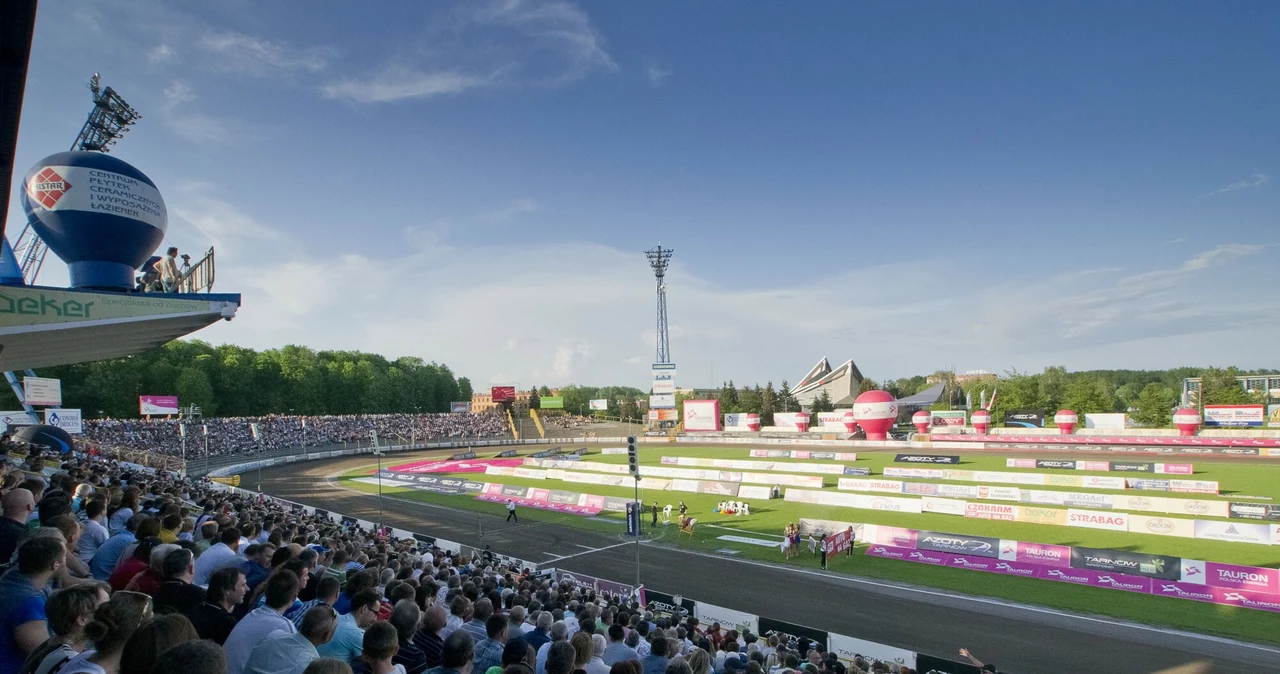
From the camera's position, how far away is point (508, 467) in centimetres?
5244

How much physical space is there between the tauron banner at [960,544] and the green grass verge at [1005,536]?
3.18ft

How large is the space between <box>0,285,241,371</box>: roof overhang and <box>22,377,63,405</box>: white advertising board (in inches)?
1126

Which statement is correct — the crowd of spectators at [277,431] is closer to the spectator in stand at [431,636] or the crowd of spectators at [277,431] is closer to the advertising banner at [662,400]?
the advertising banner at [662,400]

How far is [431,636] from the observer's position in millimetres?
5414

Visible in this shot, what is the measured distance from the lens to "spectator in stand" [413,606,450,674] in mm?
5324

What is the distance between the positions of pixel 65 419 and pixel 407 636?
4961cm

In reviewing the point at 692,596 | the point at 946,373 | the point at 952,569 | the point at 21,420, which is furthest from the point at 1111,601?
the point at 946,373

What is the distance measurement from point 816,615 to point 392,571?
45.1ft

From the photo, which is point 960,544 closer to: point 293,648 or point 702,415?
point 293,648

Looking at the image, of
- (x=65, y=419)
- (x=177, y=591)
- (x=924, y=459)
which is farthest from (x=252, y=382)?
(x=177, y=591)

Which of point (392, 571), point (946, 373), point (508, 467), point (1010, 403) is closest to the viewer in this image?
point (392, 571)

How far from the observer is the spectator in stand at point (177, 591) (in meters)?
4.61

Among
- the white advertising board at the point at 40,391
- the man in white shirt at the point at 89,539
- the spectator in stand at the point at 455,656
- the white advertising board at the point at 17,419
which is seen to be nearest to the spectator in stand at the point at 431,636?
the spectator in stand at the point at 455,656

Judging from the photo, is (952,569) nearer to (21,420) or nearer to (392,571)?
(392,571)
